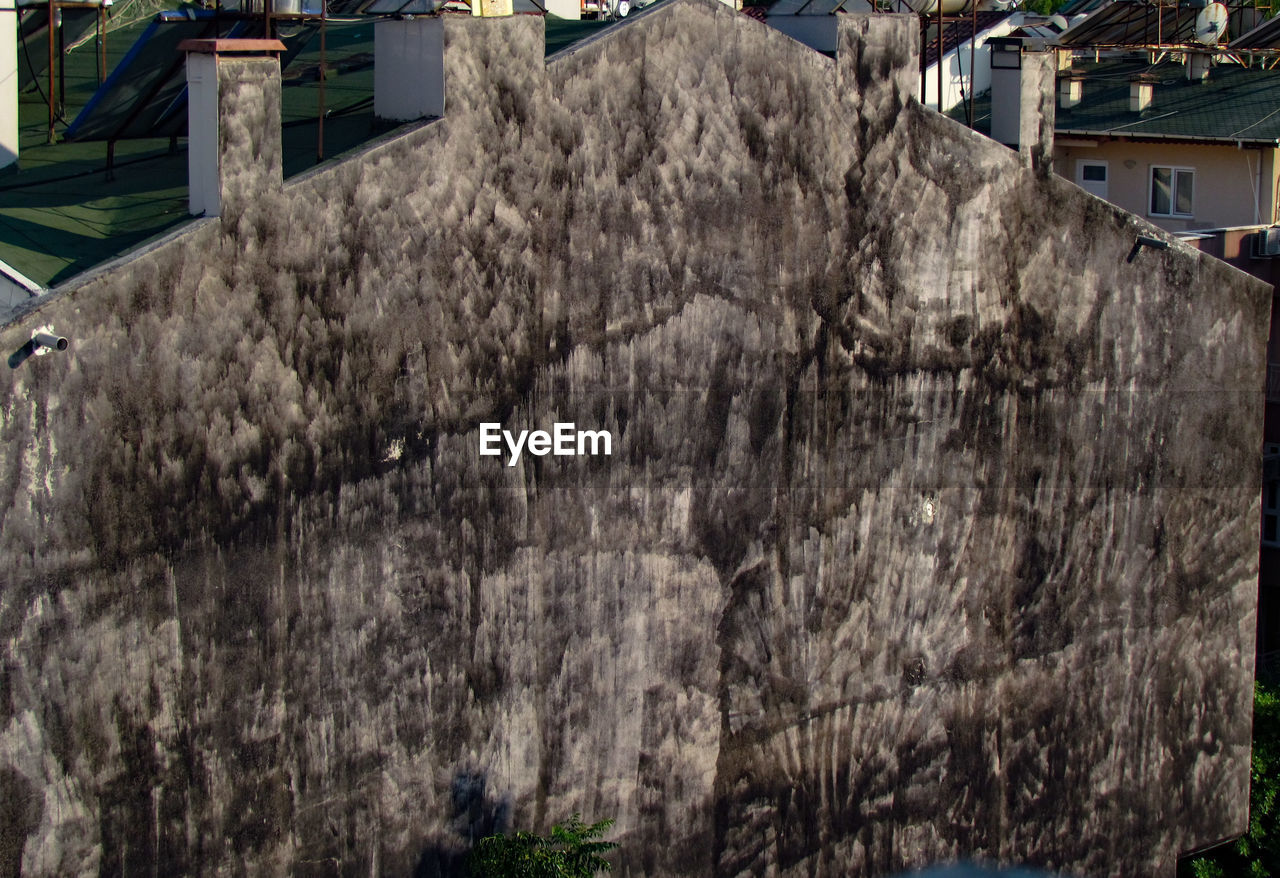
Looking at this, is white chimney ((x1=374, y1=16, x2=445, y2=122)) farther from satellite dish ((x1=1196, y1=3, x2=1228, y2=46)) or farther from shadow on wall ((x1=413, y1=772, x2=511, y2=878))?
satellite dish ((x1=1196, y1=3, x2=1228, y2=46))

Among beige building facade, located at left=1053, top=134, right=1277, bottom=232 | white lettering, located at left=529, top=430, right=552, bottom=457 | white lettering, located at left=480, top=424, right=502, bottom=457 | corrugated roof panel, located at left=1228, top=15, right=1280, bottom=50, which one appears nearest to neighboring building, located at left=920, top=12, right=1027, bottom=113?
beige building facade, located at left=1053, top=134, right=1277, bottom=232

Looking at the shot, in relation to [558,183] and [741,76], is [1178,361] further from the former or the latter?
[558,183]

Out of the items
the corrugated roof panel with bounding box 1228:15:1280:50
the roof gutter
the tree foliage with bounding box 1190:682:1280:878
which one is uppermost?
the corrugated roof panel with bounding box 1228:15:1280:50

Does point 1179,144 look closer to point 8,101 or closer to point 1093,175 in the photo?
point 1093,175

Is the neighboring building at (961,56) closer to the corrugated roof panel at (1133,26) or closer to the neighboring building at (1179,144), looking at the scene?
the corrugated roof panel at (1133,26)

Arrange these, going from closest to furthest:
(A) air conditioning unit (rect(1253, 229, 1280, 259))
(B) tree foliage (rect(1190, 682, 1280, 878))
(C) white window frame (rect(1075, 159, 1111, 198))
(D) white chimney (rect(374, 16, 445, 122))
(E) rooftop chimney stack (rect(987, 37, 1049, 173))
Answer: (D) white chimney (rect(374, 16, 445, 122)) → (E) rooftop chimney stack (rect(987, 37, 1049, 173)) → (B) tree foliage (rect(1190, 682, 1280, 878)) → (A) air conditioning unit (rect(1253, 229, 1280, 259)) → (C) white window frame (rect(1075, 159, 1111, 198))

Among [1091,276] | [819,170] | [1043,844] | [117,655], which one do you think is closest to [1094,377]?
[1091,276]
